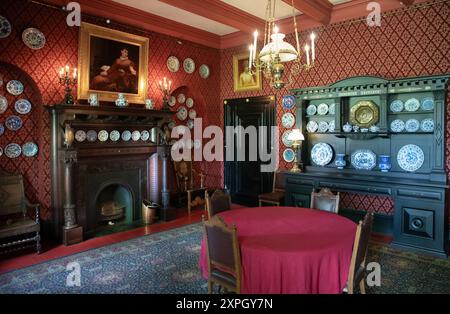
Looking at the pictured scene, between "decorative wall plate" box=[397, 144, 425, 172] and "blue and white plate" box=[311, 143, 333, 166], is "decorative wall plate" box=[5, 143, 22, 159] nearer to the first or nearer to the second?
"blue and white plate" box=[311, 143, 333, 166]

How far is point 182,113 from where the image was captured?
6.92 meters

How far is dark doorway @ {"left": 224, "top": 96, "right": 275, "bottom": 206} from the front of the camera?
672 centimetres

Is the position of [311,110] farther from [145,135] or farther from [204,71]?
[145,135]

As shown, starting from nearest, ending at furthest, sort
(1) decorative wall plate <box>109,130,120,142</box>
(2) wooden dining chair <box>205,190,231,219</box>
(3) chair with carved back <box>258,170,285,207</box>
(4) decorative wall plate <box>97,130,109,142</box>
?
(2) wooden dining chair <box>205,190,231,219</box>
(4) decorative wall plate <box>97,130,109,142</box>
(1) decorative wall plate <box>109,130,120,142</box>
(3) chair with carved back <box>258,170,285,207</box>

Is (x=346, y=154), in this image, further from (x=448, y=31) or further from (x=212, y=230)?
(x=212, y=230)

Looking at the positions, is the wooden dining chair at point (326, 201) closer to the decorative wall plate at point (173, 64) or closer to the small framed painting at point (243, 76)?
the small framed painting at point (243, 76)

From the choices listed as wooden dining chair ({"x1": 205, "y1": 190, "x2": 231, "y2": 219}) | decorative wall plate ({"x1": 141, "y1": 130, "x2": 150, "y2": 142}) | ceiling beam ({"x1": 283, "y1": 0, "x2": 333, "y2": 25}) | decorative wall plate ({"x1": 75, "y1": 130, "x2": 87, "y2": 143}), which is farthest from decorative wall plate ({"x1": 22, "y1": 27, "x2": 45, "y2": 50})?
ceiling beam ({"x1": 283, "y1": 0, "x2": 333, "y2": 25})

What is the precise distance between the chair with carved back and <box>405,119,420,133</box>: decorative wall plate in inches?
92.5

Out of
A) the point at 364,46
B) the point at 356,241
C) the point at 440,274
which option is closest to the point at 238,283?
the point at 356,241

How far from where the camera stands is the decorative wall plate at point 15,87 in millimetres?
4609

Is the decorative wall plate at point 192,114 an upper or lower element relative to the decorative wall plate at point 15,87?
lower

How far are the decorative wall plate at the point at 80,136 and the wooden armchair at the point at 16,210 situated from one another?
0.98 m

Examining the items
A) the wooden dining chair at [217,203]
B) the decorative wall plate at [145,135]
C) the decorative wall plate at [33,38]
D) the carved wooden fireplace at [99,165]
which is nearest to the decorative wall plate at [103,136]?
the carved wooden fireplace at [99,165]

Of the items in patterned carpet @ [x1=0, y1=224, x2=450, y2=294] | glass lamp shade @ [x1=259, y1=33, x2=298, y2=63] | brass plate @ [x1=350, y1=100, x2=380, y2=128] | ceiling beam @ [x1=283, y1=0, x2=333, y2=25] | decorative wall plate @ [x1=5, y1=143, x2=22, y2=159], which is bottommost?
patterned carpet @ [x1=0, y1=224, x2=450, y2=294]
